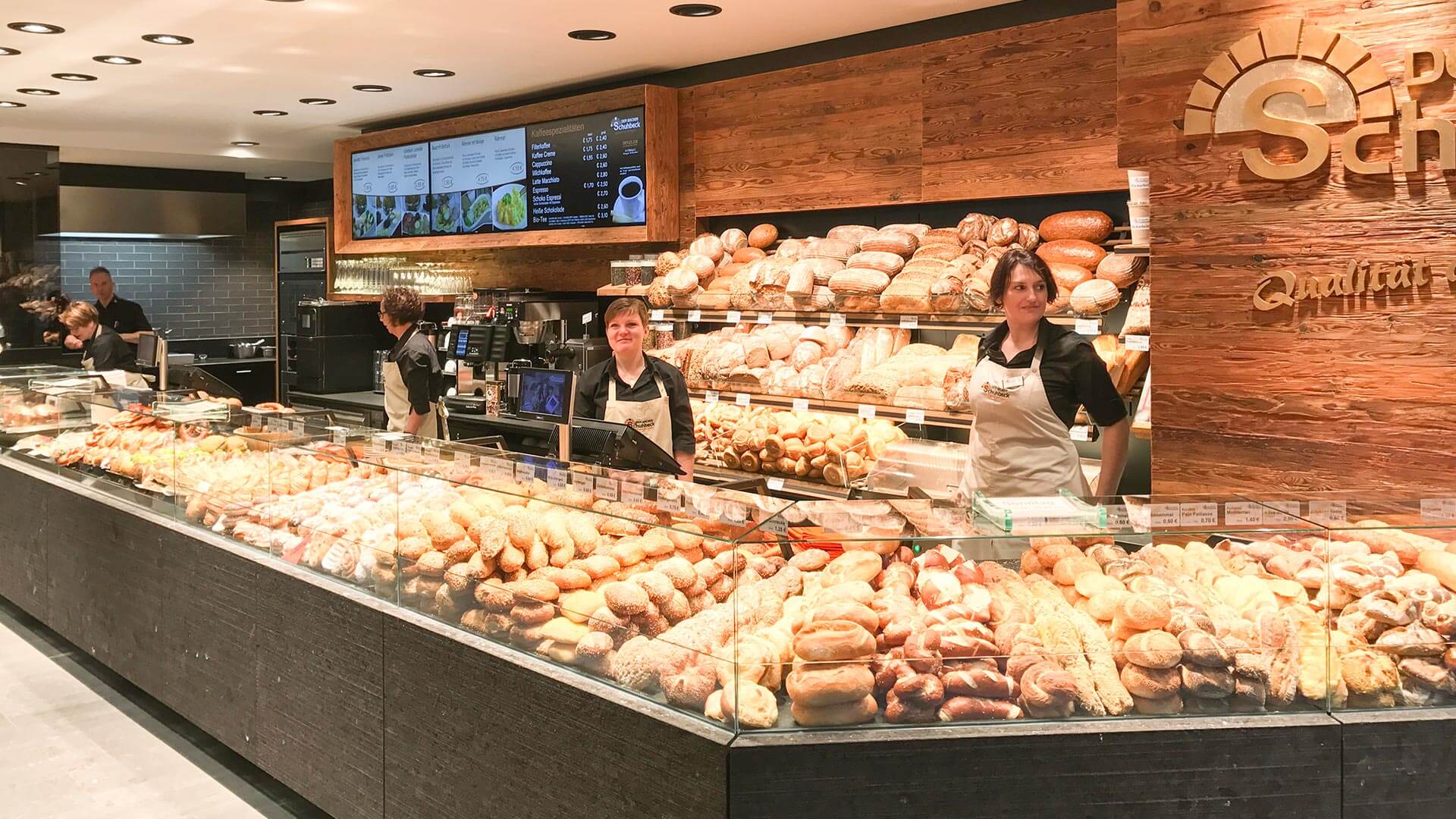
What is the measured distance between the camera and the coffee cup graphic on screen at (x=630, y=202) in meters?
5.95

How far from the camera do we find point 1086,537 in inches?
79.3

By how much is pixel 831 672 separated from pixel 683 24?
3.87 metres

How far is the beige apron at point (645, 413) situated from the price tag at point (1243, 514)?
2113 mm

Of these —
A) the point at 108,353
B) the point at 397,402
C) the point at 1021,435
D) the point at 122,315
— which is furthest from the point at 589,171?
the point at 122,315

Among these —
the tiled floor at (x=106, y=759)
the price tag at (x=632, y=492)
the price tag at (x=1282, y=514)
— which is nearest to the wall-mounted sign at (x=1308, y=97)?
the price tag at (x=1282, y=514)

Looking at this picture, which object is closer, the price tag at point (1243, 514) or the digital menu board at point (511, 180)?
the price tag at point (1243, 514)

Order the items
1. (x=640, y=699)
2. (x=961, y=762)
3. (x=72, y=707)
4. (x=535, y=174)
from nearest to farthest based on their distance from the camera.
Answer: (x=961, y=762) → (x=640, y=699) → (x=72, y=707) → (x=535, y=174)

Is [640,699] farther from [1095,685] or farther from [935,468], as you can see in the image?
[935,468]

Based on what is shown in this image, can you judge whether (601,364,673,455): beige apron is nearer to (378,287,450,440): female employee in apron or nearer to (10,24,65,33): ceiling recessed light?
(378,287,450,440): female employee in apron

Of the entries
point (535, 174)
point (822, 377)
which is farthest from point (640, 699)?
point (535, 174)

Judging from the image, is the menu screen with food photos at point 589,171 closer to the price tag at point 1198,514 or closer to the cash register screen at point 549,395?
the cash register screen at point 549,395

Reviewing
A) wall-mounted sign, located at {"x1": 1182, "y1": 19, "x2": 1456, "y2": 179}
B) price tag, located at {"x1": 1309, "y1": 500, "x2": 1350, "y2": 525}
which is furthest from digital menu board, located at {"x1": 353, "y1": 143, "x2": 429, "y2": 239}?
price tag, located at {"x1": 1309, "y1": 500, "x2": 1350, "y2": 525}

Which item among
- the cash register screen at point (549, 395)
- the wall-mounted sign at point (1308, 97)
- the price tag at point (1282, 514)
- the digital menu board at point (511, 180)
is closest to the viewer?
the price tag at point (1282, 514)

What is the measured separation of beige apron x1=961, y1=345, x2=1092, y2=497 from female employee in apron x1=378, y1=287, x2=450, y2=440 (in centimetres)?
248
